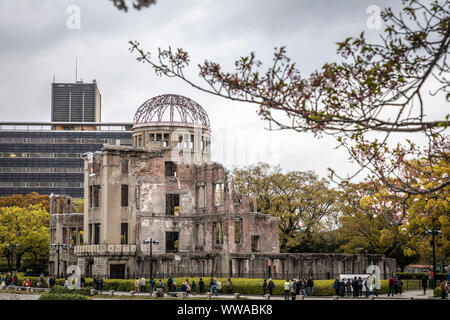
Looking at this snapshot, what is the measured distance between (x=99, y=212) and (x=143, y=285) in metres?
12.3

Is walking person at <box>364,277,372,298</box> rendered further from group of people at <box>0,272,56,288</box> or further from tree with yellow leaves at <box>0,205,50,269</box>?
tree with yellow leaves at <box>0,205,50,269</box>

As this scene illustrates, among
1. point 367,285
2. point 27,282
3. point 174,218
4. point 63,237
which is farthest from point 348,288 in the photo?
point 63,237

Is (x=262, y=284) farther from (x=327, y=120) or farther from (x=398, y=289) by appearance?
(x=327, y=120)

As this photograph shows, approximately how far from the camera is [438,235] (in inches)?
1992

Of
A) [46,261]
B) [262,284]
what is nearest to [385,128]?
[262,284]

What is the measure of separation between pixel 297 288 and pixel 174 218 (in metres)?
22.6

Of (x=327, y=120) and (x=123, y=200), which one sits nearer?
(x=327, y=120)

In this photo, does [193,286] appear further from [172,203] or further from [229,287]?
[172,203]

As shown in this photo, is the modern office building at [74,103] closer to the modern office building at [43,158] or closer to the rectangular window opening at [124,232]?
the modern office building at [43,158]

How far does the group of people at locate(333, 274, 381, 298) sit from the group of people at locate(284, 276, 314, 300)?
1.69 m

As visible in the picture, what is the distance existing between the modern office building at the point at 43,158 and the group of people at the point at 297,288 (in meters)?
88.9

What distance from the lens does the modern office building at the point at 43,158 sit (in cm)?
13018

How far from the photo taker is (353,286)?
44312 millimetres

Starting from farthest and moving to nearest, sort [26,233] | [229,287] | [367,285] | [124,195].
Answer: [26,233] → [124,195] → [229,287] → [367,285]
